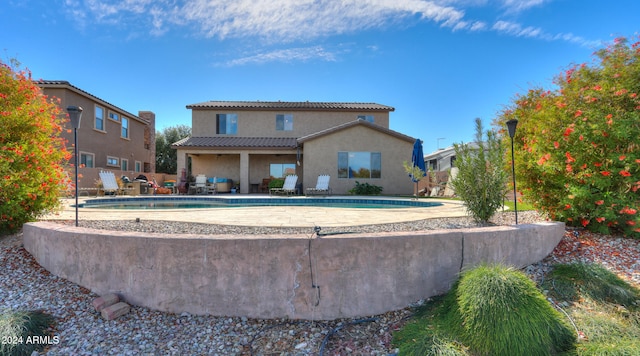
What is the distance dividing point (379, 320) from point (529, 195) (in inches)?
165

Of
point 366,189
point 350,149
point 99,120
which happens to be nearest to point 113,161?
point 99,120

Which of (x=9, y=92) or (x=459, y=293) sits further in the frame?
(x=9, y=92)

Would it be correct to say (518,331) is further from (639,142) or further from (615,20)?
(615,20)

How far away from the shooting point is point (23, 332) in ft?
8.58

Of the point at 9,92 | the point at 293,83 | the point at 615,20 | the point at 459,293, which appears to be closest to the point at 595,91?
the point at 615,20

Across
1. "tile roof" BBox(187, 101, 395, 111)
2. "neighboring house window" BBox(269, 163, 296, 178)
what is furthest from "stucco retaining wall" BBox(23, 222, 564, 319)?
"tile roof" BBox(187, 101, 395, 111)

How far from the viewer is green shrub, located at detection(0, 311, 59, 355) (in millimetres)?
2516

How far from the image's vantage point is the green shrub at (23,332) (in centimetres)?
252

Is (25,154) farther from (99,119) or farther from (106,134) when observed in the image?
(106,134)

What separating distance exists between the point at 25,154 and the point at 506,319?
6.82 m

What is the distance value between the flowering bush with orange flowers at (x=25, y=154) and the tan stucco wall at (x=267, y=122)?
1286cm

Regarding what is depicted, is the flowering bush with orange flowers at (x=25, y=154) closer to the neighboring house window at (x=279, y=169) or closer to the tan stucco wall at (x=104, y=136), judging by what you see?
the tan stucco wall at (x=104, y=136)

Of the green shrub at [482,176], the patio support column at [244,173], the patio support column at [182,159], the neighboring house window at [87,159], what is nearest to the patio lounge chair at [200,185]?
the patio support column at [182,159]

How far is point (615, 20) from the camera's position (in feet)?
19.8
